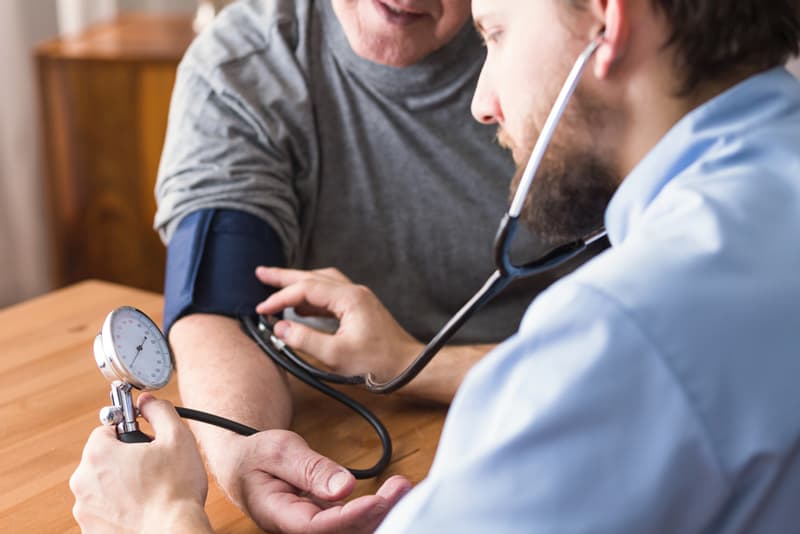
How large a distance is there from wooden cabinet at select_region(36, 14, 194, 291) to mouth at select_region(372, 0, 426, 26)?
1256 millimetres

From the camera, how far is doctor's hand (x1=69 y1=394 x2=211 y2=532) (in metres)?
0.90

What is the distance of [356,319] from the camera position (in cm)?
126

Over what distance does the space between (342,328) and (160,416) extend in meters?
0.33

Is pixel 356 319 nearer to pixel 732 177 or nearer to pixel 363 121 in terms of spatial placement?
pixel 363 121

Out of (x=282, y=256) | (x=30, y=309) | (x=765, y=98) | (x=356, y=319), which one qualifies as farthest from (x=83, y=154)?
(x=765, y=98)

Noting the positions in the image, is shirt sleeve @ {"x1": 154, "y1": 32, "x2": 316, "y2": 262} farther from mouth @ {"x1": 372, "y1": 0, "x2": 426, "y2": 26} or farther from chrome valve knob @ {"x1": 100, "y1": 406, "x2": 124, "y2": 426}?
chrome valve knob @ {"x1": 100, "y1": 406, "x2": 124, "y2": 426}

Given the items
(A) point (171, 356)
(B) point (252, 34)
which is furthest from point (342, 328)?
(B) point (252, 34)

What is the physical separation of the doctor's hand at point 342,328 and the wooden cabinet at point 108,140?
1.41 m

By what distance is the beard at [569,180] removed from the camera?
0.89 metres

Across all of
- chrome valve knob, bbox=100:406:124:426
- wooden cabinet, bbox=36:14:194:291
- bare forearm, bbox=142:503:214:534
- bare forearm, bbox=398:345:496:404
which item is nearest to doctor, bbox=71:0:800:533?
bare forearm, bbox=142:503:214:534

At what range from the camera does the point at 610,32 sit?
2.61 ft

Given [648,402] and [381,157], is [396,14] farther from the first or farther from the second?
[648,402]

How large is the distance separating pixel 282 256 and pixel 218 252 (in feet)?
0.35

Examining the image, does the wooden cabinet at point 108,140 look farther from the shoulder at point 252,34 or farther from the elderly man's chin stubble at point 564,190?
the elderly man's chin stubble at point 564,190
